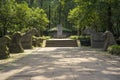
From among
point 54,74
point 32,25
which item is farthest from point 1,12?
point 54,74

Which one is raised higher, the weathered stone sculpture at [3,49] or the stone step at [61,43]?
the weathered stone sculpture at [3,49]

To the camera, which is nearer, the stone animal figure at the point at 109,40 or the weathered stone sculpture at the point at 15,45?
the weathered stone sculpture at the point at 15,45

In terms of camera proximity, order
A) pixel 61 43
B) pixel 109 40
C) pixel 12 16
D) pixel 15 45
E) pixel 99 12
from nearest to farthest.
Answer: pixel 15 45
pixel 109 40
pixel 99 12
pixel 12 16
pixel 61 43

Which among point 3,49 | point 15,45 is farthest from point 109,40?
point 3,49

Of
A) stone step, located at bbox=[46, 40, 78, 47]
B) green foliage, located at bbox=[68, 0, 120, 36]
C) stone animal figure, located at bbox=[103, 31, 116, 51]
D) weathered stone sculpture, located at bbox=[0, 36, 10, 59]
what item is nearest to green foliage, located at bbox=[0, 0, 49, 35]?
stone step, located at bbox=[46, 40, 78, 47]

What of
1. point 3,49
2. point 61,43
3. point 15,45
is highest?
point 3,49

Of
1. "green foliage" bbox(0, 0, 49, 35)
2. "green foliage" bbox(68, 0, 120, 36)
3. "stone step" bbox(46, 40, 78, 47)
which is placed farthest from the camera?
"stone step" bbox(46, 40, 78, 47)

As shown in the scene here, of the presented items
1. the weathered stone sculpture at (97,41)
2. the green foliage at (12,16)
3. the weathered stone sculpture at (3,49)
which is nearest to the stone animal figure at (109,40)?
the weathered stone sculpture at (97,41)

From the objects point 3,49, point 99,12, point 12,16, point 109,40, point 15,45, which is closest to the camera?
point 3,49

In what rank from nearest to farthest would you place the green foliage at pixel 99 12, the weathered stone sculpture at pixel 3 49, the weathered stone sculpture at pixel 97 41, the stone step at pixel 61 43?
the weathered stone sculpture at pixel 3 49, the green foliage at pixel 99 12, the weathered stone sculpture at pixel 97 41, the stone step at pixel 61 43

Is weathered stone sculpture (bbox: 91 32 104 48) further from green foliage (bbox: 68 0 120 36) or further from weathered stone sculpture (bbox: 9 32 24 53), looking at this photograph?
weathered stone sculpture (bbox: 9 32 24 53)

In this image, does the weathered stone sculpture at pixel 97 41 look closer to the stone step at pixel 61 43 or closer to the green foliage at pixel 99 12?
the green foliage at pixel 99 12

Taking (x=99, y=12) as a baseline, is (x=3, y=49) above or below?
below

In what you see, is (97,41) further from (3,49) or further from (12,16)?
(3,49)
